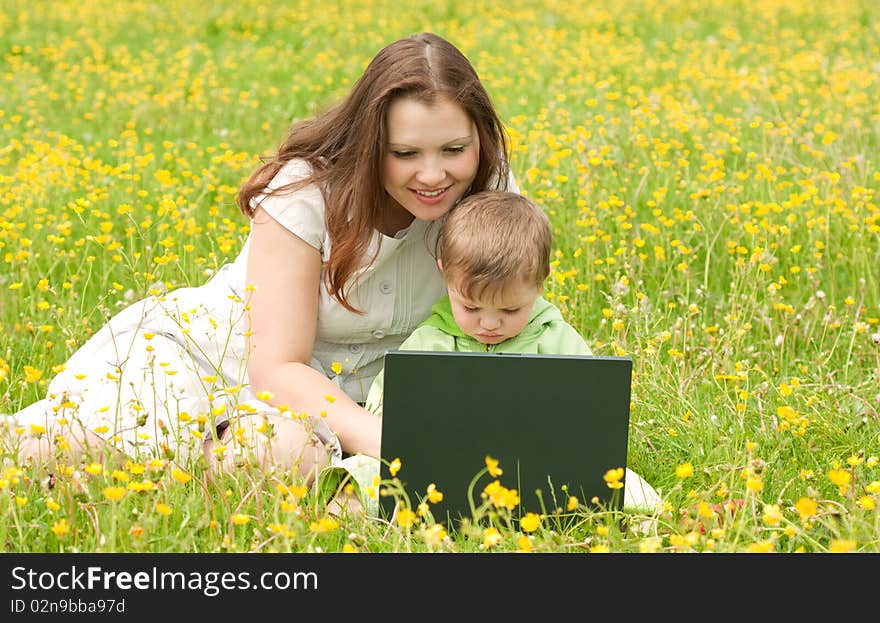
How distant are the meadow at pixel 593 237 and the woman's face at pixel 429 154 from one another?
61 centimetres

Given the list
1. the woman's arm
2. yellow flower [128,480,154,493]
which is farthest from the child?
yellow flower [128,480,154,493]

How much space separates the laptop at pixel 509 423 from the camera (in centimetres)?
208

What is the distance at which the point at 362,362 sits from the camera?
2980 mm

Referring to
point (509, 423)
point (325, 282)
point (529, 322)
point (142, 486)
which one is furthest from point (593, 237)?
point (142, 486)

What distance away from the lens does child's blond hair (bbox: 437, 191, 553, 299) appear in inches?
99.3

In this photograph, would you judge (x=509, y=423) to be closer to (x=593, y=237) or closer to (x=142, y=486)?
(x=142, y=486)

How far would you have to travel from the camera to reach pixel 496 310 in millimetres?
2609

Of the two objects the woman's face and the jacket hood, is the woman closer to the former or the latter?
the woman's face

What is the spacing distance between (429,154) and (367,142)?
0.14 m

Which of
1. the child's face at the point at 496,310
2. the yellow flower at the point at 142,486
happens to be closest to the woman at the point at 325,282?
the child's face at the point at 496,310

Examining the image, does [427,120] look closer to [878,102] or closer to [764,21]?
[878,102]
